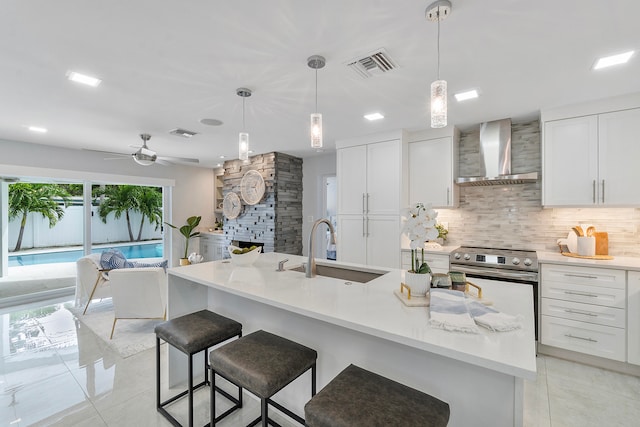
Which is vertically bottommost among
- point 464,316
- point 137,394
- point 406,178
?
point 137,394

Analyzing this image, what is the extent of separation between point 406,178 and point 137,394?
11.5 ft

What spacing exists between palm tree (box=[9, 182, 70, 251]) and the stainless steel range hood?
6.32m

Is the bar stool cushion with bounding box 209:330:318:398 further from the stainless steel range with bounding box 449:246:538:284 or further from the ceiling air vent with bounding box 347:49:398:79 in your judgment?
the stainless steel range with bounding box 449:246:538:284

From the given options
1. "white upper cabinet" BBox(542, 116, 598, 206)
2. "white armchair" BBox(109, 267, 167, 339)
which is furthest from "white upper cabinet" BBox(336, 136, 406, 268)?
"white armchair" BBox(109, 267, 167, 339)

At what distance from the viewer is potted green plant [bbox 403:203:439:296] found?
144 cm

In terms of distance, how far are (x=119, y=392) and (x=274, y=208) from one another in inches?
132

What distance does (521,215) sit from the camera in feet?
11.4

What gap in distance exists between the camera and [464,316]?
3.88 feet

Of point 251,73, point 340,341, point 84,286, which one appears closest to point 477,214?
point 340,341

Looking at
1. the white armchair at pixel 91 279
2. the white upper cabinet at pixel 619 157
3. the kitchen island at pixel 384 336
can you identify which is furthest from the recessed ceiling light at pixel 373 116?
the white armchair at pixel 91 279

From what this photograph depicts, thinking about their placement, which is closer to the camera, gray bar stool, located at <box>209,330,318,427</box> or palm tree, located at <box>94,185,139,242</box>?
gray bar stool, located at <box>209,330,318,427</box>

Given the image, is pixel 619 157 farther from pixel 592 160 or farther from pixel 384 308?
pixel 384 308

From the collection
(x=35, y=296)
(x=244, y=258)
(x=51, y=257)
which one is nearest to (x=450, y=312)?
(x=244, y=258)

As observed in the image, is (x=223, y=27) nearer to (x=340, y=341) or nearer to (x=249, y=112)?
(x=249, y=112)
